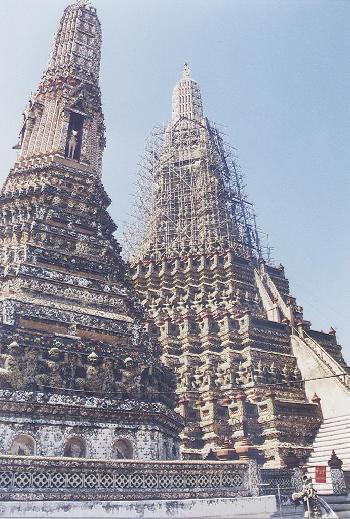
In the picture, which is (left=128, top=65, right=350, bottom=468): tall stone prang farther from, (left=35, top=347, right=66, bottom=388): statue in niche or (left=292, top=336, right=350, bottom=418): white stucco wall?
(left=35, top=347, right=66, bottom=388): statue in niche

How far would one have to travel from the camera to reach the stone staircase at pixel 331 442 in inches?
742

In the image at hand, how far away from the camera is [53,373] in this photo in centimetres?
1349

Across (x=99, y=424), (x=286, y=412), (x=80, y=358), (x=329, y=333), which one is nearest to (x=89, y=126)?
(x=80, y=358)

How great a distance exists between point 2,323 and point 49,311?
165cm

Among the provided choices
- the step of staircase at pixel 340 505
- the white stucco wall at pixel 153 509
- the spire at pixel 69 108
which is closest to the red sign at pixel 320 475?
the step of staircase at pixel 340 505

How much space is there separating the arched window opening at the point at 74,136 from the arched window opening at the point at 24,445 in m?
13.7

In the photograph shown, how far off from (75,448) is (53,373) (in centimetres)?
222

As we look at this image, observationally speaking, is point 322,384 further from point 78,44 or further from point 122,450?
point 78,44

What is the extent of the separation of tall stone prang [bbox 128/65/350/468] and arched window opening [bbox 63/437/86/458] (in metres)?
4.62

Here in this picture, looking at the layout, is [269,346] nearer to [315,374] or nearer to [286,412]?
[315,374]

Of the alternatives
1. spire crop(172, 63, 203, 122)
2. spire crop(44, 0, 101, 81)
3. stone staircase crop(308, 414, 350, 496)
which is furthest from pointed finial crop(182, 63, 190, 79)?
stone staircase crop(308, 414, 350, 496)

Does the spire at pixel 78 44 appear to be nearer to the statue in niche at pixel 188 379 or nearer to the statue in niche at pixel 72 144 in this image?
the statue in niche at pixel 72 144

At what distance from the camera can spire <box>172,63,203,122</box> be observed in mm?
51438

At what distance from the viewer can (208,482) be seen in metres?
11.9
